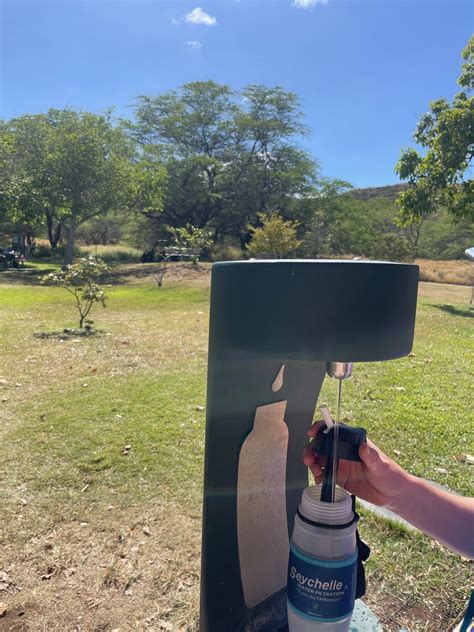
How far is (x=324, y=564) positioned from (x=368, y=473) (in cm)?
25

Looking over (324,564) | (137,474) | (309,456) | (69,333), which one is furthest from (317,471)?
(69,333)

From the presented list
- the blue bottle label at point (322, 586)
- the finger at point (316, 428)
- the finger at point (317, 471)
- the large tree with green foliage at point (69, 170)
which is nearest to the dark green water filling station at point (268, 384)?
the finger at point (316, 428)

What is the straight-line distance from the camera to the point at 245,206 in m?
30.4

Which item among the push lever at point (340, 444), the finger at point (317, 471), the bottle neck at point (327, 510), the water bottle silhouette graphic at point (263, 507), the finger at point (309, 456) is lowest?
the water bottle silhouette graphic at point (263, 507)

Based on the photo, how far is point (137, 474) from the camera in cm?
317

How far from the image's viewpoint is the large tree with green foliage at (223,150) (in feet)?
94.3

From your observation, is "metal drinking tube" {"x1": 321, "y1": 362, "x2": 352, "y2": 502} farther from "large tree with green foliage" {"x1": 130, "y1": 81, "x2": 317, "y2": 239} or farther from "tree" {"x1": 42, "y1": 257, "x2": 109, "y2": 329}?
"large tree with green foliage" {"x1": 130, "y1": 81, "x2": 317, "y2": 239}

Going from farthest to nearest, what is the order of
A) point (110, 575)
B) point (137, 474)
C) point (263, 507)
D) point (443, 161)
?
point (443, 161)
point (137, 474)
point (110, 575)
point (263, 507)

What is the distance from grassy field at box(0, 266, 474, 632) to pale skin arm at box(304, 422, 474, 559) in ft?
3.40

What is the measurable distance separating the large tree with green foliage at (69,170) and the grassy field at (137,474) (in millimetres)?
15052

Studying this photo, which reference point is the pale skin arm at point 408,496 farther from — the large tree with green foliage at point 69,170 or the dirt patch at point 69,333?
the large tree with green foliage at point 69,170

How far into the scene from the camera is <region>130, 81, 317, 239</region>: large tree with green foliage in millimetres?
28750

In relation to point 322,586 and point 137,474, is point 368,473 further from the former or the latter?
point 137,474

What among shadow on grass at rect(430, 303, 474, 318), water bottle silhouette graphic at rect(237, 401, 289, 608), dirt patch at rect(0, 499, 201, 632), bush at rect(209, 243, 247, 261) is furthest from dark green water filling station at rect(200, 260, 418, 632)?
bush at rect(209, 243, 247, 261)
